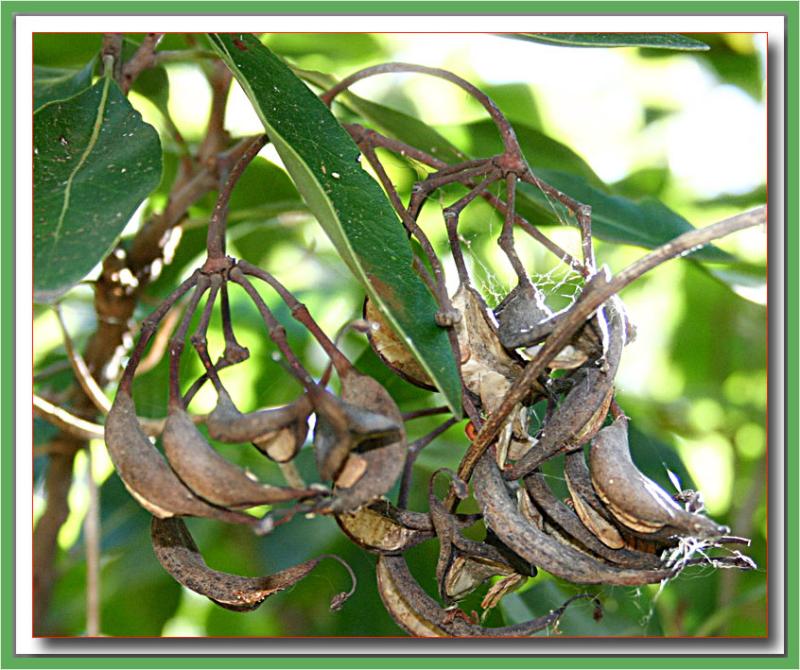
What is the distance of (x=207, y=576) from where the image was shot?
87 cm

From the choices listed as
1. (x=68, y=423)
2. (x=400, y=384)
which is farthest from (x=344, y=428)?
(x=400, y=384)

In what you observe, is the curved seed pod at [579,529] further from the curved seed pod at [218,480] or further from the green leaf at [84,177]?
the green leaf at [84,177]

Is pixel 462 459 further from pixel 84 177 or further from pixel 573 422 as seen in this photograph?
pixel 84 177

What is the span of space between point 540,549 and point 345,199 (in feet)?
1.06

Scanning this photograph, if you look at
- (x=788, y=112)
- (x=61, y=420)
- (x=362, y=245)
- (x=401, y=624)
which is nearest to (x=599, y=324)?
(x=362, y=245)

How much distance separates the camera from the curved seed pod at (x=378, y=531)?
2.69ft

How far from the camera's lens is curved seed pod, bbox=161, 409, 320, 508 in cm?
72

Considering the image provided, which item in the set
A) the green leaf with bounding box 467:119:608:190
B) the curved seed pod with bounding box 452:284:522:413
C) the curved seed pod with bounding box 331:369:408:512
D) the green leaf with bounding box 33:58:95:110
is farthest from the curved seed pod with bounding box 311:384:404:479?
the green leaf with bounding box 467:119:608:190

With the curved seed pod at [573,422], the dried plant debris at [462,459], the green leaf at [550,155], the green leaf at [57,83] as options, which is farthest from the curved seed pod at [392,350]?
the green leaf at [550,155]

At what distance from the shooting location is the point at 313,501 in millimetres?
734

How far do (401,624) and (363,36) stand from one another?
110cm

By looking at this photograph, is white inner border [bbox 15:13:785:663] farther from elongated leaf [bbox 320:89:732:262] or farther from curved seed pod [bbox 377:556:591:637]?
elongated leaf [bbox 320:89:732:262]

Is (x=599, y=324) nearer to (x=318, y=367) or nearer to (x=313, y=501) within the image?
(x=313, y=501)

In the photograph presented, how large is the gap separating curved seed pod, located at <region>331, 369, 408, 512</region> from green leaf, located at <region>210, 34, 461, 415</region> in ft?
0.15
